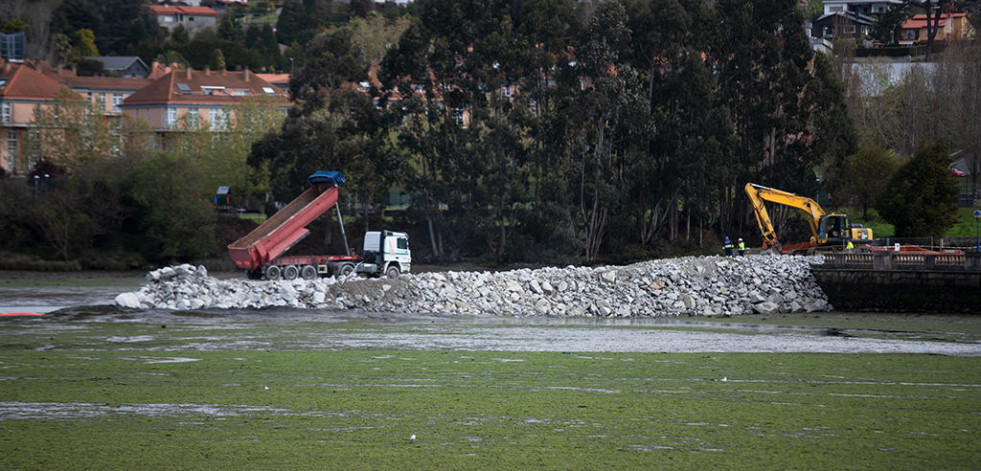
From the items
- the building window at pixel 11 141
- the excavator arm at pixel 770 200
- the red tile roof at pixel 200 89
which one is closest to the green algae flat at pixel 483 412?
the excavator arm at pixel 770 200

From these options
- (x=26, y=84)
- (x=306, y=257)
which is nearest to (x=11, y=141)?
(x=26, y=84)

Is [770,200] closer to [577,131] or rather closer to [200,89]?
[577,131]

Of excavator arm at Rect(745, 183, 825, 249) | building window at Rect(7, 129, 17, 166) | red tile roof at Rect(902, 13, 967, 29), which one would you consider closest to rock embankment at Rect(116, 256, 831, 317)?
excavator arm at Rect(745, 183, 825, 249)

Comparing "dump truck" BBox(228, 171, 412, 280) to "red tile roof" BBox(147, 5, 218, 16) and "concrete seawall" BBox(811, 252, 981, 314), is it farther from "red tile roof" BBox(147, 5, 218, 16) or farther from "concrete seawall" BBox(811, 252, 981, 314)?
"red tile roof" BBox(147, 5, 218, 16)

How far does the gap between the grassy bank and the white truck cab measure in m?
22.1

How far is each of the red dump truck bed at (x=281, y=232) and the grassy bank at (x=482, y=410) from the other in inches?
803

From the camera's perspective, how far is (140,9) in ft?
530

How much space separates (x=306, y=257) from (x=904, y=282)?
2371 cm

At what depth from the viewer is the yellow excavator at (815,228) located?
44.9m

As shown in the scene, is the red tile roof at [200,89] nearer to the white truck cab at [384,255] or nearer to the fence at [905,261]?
the white truck cab at [384,255]

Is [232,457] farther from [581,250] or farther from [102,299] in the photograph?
[581,250]

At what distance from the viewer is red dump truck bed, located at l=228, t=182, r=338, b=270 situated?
39.7 m

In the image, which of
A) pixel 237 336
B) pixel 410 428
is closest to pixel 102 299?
pixel 237 336

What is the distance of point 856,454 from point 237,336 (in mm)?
16242
